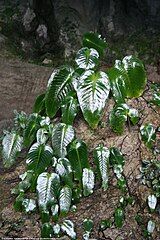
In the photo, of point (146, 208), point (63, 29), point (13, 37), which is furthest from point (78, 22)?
point (146, 208)

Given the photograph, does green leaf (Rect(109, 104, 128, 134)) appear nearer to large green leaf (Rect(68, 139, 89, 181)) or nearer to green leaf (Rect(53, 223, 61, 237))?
large green leaf (Rect(68, 139, 89, 181))

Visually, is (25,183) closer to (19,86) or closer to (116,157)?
(116,157)

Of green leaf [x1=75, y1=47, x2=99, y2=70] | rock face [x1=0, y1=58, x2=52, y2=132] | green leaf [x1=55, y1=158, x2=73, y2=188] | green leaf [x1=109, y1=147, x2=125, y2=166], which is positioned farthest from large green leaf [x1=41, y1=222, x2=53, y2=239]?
rock face [x1=0, y1=58, x2=52, y2=132]

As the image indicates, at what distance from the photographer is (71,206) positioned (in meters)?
2.19

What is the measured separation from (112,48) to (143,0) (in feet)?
3.13

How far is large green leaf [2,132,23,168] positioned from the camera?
2396mm

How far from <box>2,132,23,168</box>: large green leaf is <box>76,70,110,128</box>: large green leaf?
418mm

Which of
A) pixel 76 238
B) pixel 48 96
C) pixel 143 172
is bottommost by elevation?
pixel 76 238

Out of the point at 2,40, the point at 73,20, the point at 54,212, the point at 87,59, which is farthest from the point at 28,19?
the point at 54,212

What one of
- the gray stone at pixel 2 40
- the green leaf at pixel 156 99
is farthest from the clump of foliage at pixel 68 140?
the gray stone at pixel 2 40

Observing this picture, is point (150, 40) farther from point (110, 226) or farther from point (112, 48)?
point (110, 226)

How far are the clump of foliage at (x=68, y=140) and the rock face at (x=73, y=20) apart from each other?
3.71 metres

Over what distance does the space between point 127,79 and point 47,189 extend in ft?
2.47

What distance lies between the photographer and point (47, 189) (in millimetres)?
2107
